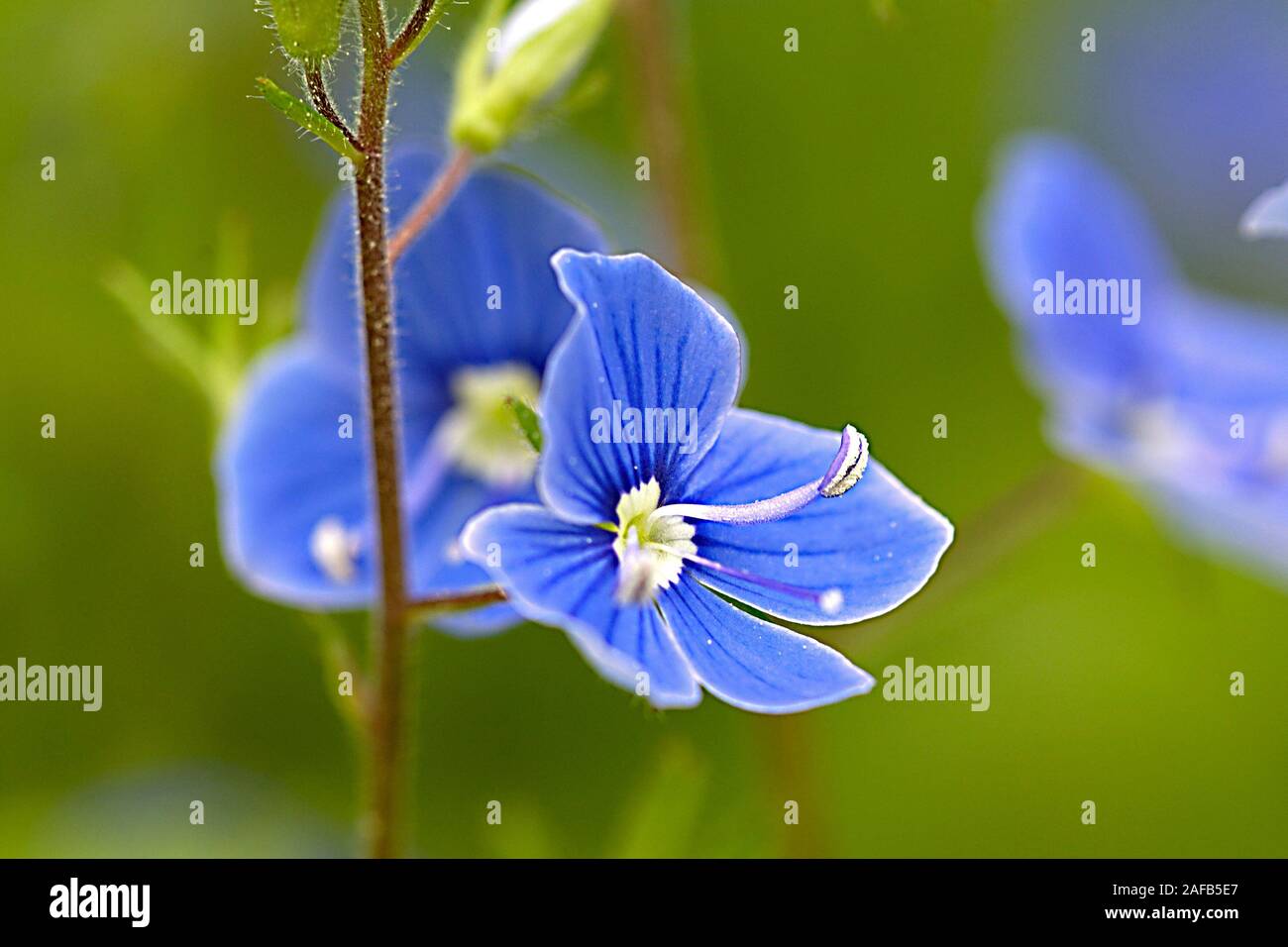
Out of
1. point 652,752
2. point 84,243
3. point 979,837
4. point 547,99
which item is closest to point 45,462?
point 84,243

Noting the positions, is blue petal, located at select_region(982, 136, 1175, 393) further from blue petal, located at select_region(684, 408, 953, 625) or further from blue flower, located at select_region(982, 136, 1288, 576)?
blue petal, located at select_region(684, 408, 953, 625)

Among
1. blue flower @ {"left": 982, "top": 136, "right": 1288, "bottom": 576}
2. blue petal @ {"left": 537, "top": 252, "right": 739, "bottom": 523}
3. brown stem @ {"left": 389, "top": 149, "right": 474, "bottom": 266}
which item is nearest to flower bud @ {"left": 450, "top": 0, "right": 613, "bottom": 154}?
brown stem @ {"left": 389, "top": 149, "right": 474, "bottom": 266}

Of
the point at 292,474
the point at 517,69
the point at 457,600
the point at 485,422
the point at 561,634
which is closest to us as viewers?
the point at 457,600

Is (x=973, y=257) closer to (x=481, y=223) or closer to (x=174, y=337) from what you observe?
(x=481, y=223)

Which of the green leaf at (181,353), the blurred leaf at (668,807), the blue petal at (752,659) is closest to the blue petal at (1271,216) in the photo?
the blue petal at (752,659)

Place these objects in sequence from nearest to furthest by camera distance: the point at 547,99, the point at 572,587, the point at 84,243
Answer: the point at 572,587, the point at 547,99, the point at 84,243

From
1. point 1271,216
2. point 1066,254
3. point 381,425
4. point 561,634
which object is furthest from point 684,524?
point 561,634

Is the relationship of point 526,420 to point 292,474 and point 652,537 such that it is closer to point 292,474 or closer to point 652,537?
point 652,537

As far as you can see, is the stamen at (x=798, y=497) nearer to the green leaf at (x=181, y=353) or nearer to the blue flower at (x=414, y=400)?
the blue flower at (x=414, y=400)
